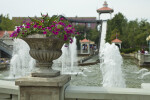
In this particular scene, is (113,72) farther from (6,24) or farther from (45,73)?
(6,24)

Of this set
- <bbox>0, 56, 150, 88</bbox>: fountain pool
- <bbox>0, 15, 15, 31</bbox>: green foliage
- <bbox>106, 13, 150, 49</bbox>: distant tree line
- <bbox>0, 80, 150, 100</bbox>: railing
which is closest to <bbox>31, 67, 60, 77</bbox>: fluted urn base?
<bbox>0, 80, 150, 100</bbox>: railing

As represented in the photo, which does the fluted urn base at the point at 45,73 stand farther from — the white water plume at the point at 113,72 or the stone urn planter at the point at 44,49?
the white water plume at the point at 113,72

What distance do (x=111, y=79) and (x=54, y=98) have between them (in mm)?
8339

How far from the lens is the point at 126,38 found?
56.9m

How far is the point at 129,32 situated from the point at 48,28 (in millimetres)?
54515

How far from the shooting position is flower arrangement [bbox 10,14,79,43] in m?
3.97

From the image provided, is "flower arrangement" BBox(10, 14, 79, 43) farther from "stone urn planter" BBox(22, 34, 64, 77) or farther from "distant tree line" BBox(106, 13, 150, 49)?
"distant tree line" BBox(106, 13, 150, 49)

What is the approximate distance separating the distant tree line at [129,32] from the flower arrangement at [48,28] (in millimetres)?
48420

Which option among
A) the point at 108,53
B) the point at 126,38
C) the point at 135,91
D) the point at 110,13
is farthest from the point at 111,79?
the point at 110,13

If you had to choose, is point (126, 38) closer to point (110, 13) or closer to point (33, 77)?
point (110, 13)

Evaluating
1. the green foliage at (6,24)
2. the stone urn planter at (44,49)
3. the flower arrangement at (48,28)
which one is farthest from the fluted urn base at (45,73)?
the green foliage at (6,24)

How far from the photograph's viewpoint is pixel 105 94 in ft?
12.9

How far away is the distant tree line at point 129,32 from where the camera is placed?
51287 mm

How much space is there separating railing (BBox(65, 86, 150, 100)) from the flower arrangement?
103cm
